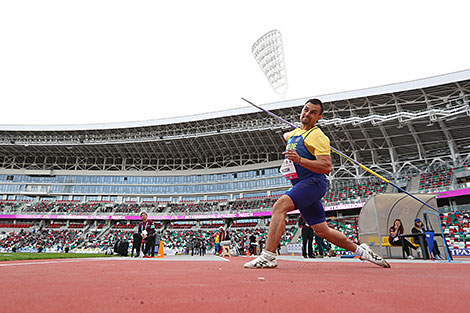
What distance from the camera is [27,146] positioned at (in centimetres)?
4066

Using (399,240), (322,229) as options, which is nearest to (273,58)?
(399,240)

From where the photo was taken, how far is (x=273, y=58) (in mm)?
47906

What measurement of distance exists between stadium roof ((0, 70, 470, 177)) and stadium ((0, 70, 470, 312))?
145mm

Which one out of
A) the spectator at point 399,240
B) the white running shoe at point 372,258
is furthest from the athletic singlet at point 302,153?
the spectator at point 399,240

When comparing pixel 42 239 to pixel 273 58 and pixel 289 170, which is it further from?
pixel 273 58

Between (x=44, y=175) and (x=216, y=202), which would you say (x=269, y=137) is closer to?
(x=216, y=202)

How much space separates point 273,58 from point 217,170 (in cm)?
2026

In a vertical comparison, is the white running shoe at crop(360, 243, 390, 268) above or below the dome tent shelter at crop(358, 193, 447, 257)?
below

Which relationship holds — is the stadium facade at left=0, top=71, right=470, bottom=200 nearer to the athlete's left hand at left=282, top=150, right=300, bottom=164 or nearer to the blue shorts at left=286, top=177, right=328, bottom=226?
the blue shorts at left=286, top=177, right=328, bottom=226

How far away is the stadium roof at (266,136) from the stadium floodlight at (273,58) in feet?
45.1

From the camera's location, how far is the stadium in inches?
1037

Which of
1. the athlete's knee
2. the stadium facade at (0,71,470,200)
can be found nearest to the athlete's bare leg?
the athlete's knee

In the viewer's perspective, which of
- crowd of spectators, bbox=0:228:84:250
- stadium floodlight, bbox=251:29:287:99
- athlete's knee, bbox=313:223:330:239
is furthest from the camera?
stadium floodlight, bbox=251:29:287:99

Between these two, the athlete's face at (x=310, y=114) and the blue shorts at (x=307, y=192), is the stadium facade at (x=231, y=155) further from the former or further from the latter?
the blue shorts at (x=307, y=192)
